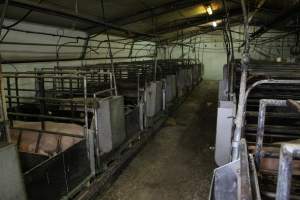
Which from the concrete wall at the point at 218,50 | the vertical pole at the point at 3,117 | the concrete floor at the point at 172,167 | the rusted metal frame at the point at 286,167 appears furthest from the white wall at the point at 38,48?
the concrete wall at the point at 218,50

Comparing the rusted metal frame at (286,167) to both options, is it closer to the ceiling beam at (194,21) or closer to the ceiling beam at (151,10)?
the ceiling beam at (151,10)

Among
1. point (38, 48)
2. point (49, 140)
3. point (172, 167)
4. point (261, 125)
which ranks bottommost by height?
point (172, 167)

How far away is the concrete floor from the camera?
2645 millimetres

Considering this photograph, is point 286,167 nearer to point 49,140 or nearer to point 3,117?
point 3,117

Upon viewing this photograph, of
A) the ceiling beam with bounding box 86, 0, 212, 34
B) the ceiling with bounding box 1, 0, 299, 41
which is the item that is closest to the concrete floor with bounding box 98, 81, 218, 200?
the ceiling with bounding box 1, 0, 299, 41

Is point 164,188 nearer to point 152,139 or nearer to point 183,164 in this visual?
point 183,164

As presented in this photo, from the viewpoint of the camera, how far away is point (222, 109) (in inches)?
102

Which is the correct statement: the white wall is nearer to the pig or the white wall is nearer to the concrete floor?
the pig

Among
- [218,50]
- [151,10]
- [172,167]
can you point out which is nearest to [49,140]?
[172,167]

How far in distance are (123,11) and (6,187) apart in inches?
169

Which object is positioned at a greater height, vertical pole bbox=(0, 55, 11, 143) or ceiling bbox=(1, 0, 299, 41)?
ceiling bbox=(1, 0, 299, 41)

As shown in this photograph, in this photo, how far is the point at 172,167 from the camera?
10.6 feet

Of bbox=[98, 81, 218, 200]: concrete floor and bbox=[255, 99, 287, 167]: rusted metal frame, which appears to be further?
bbox=[98, 81, 218, 200]: concrete floor

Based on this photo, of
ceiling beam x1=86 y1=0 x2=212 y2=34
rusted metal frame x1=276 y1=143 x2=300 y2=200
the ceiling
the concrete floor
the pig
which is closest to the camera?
rusted metal frame x1=276 y1=143 x2=300 y2=200
